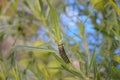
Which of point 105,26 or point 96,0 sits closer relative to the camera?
point 96,0

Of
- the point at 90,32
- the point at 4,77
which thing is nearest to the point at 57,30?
the point at 4,77

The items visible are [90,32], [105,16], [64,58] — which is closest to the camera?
[64,58]

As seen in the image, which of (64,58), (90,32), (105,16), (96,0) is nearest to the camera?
(64,58)

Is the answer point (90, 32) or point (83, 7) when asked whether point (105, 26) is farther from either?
point (90, 32)

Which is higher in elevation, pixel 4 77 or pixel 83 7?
pixel 83 7

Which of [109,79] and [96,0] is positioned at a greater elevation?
[96,0]

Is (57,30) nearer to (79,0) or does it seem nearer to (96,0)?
(96,0)

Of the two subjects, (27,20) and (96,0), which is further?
(27,20)

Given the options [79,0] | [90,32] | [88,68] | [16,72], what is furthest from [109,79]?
[90,32]

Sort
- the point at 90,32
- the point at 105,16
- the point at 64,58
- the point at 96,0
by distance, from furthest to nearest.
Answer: the point at 90,32 < the point at 105,16 < the point at 96,0 < the point at 64,58
